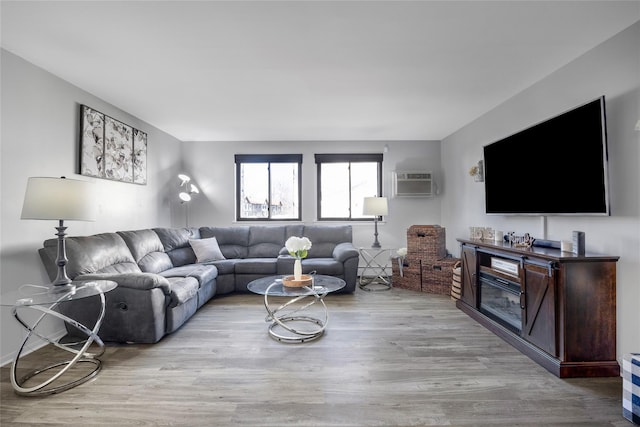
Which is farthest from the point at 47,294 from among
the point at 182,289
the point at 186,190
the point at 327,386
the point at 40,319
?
the point at 186,190

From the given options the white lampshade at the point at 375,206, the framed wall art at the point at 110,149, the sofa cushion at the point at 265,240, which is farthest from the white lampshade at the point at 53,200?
the white lampshade at the point at 375,206

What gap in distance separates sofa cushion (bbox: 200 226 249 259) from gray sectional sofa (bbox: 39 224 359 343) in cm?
2

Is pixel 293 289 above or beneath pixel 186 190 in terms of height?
beneath

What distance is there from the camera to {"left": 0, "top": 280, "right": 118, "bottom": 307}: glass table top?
5.97 ft

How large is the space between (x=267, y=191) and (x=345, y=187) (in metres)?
1.46

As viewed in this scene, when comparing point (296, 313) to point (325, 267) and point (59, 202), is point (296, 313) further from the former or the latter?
point (59, 202)

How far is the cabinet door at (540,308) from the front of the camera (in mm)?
2123

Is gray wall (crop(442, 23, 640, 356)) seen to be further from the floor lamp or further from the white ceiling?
the floor lamp

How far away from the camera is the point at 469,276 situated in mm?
3271

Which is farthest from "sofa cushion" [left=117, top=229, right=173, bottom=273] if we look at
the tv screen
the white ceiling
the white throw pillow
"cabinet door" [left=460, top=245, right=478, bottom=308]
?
the tv screen

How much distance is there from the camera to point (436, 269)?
425 cm

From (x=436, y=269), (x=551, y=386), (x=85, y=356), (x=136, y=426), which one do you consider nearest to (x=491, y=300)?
(x=551, y=386)

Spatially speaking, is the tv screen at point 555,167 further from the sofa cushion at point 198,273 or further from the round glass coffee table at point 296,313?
the sofa cushion at point 198,273

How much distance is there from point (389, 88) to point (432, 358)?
101 inches
